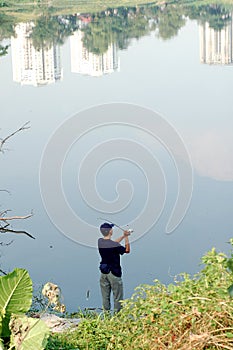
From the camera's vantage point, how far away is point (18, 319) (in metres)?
3.02

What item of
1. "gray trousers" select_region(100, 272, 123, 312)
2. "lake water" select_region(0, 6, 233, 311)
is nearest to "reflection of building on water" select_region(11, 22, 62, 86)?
"lake water" select_region(0, 6, 233, 311)

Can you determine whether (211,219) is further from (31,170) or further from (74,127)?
(31,170)

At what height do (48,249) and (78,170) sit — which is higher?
(78,170)

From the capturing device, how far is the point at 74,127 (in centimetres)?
714

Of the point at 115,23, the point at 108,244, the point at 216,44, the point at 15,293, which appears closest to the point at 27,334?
the point at 15,293

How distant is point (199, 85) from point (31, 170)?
6019mm

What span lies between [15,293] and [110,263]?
Result: 67.8 inches

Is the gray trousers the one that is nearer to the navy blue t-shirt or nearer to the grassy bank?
the navy blue t-shirt

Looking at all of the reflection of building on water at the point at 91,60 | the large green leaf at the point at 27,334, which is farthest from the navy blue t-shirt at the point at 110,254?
the reflection of building on water at the point at 91,60

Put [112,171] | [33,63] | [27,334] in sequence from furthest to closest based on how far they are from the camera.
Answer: [33,63] → [112,171] → [27,334]

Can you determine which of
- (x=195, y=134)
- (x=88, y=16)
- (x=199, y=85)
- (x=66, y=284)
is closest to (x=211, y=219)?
(x=66, y=284)

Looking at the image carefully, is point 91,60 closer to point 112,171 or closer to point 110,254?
point 112,171

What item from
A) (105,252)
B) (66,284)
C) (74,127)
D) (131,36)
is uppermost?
(131,36)

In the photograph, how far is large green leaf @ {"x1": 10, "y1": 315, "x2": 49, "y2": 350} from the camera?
9.62 feet
